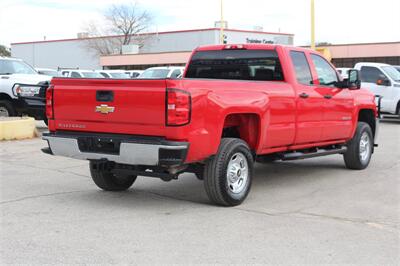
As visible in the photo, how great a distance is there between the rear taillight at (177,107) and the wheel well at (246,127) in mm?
1167

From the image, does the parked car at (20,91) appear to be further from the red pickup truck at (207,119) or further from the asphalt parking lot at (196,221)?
the red pickup truck at (207,119)

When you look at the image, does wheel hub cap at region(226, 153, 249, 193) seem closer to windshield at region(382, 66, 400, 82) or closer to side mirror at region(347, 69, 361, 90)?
side mirror at region(347, 69, 361, 90)

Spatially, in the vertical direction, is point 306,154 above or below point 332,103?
below

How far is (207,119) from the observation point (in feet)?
19.8

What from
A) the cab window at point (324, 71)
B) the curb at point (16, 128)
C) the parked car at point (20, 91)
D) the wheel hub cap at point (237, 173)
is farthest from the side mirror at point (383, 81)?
the wheel hub cap at point (237, 173)

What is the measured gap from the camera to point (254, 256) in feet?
15.5

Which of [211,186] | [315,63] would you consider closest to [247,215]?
[211,186]

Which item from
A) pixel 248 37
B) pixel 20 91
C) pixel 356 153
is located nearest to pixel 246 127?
pixel 356 153

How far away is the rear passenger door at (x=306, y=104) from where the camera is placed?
7.67m

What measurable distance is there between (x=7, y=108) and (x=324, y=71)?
28.7 feet

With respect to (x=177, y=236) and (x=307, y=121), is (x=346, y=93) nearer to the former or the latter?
(x=307, y=121)

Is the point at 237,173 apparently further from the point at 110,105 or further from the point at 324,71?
the point at 324,71

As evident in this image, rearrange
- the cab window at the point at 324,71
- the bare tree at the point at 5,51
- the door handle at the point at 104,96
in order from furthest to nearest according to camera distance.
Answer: the bare tree at the point at 5,51 < the cab window at the point at 324,71 < the door handle at the point at 104,96

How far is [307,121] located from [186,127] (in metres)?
2.63
